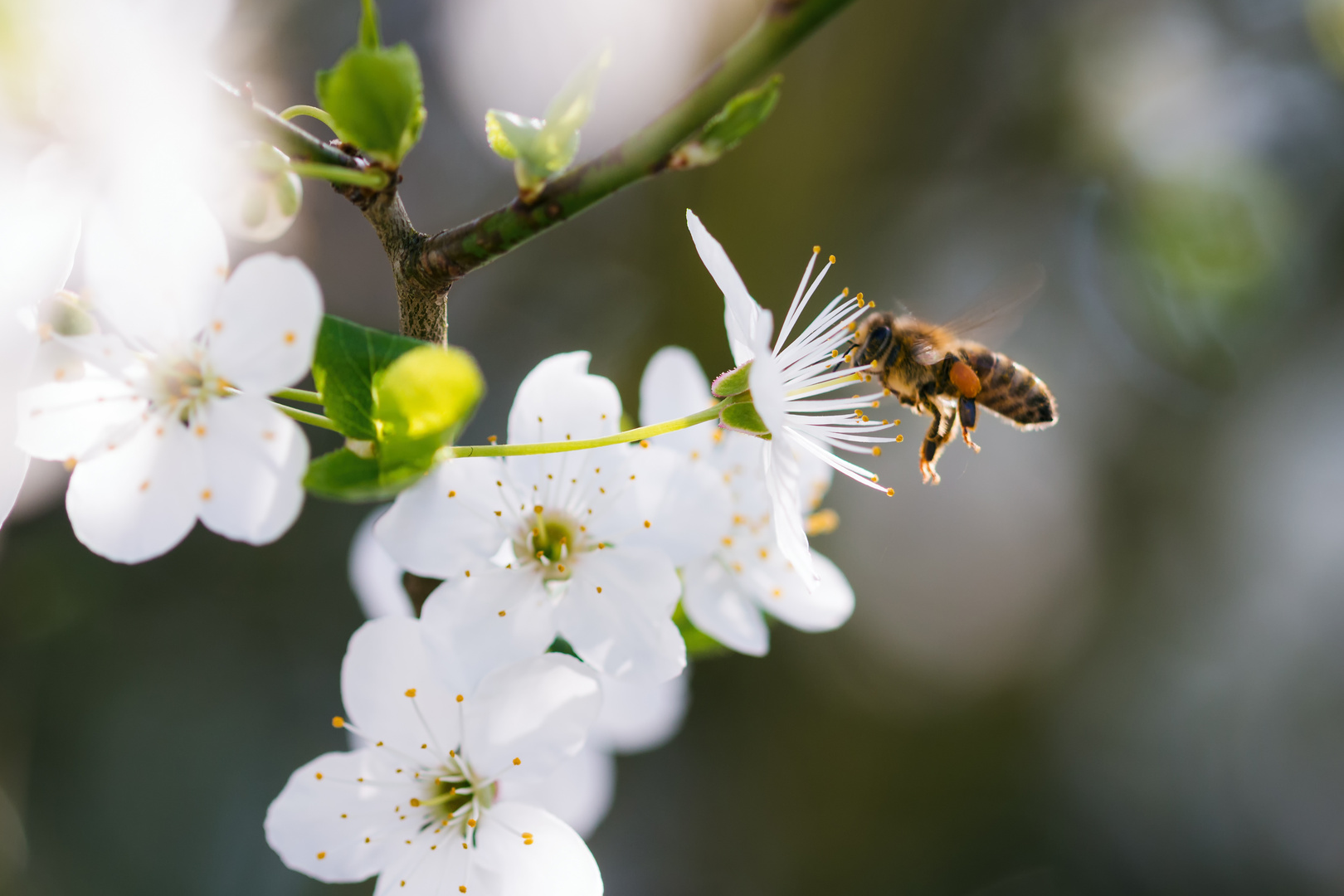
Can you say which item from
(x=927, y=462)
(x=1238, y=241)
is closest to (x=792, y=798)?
(x=1238, y=241)

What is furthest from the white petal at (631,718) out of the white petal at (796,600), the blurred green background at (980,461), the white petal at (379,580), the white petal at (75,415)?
the blurred green background at (980,461)

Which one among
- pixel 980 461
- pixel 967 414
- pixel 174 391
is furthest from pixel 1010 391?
pixel 980 461

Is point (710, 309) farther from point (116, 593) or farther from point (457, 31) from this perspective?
point (116, 593)

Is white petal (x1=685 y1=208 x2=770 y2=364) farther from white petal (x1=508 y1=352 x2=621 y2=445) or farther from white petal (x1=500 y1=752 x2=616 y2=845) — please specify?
white petal (x1=500 y1=752 x2=616 y2=845)

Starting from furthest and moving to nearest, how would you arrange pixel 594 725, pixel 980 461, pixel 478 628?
pixel 980 461 < pixel 594 725 < pixel 478 628

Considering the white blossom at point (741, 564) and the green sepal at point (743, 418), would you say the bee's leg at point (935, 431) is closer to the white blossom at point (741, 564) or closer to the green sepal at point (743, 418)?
the white blossom at point (741, 564)

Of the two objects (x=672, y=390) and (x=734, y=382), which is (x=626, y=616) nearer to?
(x=734, y=382)

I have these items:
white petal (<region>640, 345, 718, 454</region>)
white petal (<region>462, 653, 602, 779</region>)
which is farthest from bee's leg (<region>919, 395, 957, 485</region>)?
white petal (<region>462, 653, 602, 779</region>)
